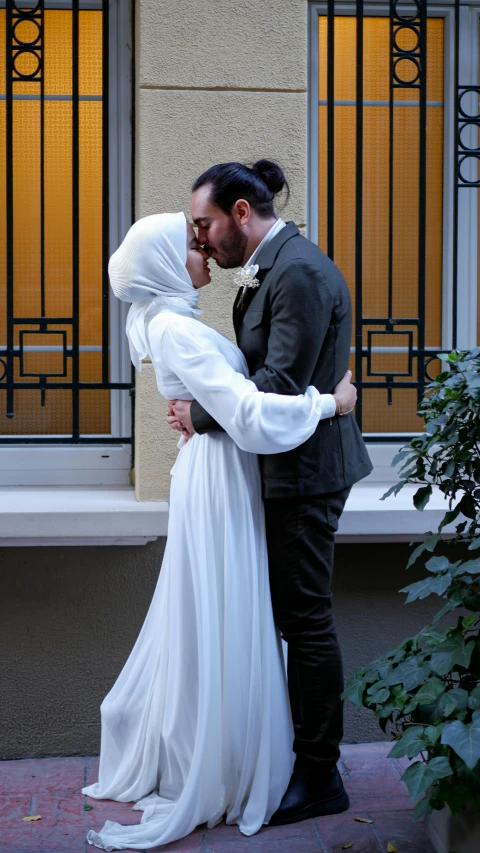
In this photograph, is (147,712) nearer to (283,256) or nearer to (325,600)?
(325,600)

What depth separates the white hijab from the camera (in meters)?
3.19

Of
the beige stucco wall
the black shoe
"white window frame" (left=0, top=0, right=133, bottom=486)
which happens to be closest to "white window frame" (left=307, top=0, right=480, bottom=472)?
the beige stucco wall

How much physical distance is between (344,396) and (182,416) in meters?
0.52

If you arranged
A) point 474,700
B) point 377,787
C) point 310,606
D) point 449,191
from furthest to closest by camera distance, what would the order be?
point 449,191 < point 377,787 < point 310,606 < point 474,700

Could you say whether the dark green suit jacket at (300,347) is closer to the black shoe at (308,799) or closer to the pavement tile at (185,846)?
the black shoe at (308,799)

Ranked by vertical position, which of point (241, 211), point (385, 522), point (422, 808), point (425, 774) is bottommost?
point (422, 808)

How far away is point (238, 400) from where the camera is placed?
9.92 feet

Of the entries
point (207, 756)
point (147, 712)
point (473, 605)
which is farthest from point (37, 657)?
point (473, 605)

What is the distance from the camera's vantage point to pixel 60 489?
4.27 metres

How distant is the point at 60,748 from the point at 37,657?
37 centimetres

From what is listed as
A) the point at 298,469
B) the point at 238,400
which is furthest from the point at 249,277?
the point at 298,469

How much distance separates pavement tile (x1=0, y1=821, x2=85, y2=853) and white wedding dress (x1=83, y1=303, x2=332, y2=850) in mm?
83

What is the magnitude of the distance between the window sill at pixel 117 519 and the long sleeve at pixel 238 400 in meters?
0.81

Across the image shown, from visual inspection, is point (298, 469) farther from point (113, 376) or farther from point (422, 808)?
point (113, 376)
